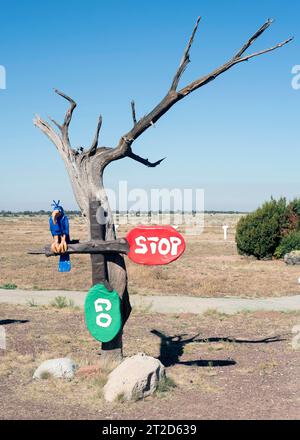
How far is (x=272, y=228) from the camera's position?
27.9 m

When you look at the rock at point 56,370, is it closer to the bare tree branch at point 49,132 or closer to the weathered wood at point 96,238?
the weathered wood at point 96,238

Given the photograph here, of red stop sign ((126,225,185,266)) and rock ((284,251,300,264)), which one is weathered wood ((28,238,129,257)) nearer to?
red stop sign ((126,225,185,266))

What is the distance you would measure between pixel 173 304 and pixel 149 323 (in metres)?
2.88

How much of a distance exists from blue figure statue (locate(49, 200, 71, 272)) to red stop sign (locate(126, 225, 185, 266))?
0.99 metres

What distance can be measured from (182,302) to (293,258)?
1129 centimetres

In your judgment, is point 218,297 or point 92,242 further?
point 218,297

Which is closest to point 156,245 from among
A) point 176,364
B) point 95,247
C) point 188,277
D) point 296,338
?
point 95,247

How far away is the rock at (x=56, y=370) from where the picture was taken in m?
8.14

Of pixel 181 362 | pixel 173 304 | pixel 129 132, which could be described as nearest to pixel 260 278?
pixel 173 304

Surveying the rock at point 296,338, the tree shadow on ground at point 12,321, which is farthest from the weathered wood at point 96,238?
the tree shadow on ground at point 12,321

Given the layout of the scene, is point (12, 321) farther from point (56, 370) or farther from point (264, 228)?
point (264, 228)
